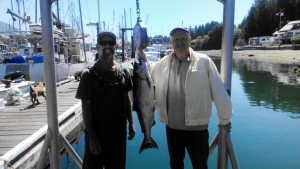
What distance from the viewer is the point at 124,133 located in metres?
3.56

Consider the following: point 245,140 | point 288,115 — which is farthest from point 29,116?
point 288,115

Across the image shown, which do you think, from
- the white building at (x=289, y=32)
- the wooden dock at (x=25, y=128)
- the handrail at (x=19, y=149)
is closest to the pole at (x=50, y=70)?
the handrail at (x=19, y=149)

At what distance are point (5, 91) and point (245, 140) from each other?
8.91 meters

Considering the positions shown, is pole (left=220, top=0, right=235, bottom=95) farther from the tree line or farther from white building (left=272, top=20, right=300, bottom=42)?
the tree line

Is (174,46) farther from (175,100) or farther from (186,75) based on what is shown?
(175,100)

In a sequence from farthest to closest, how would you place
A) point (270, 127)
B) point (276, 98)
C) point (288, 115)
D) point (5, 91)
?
point (276, 98), point (288, 115), point (270, 127), point (5, 91)

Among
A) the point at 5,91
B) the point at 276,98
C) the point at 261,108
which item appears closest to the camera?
the point at 5,91

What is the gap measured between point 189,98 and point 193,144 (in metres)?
0.55

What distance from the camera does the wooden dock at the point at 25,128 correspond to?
18.8 ft

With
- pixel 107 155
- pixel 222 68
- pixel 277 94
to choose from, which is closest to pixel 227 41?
pixel 222 68

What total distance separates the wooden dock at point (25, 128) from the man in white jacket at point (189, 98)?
310 cm

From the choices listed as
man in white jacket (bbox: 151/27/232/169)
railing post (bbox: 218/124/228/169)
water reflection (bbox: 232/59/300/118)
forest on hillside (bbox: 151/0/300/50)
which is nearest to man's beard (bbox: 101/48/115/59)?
man in white jacket (bbox: 151/27/232/169)

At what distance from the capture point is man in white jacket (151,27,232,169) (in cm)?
341

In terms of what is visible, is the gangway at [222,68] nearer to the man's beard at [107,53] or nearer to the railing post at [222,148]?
the railing post at [222,148]
